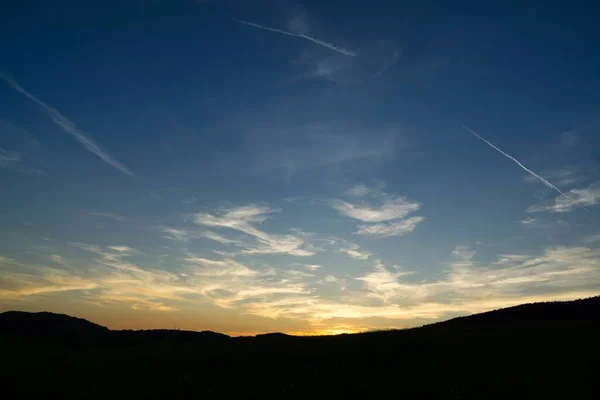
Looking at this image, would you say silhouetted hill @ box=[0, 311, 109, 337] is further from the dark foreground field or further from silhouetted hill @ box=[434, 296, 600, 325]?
silhouetted hill @ box=[434, 296, 600, 325]

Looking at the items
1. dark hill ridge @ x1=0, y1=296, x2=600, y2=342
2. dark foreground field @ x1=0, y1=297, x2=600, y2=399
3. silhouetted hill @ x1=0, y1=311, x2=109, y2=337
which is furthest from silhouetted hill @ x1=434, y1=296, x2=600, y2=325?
silhouetted hill @ x1=0, y1=311, x2=109, y2=337

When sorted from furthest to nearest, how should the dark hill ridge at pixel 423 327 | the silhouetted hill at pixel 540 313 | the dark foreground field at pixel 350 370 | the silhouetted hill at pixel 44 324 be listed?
1. the silhouetted hill at pixel 44 324
2. the silhouetted hill at pixel 540 313
3. the dark hill ridge at pixel 423 327
4. the dark foreground field at pixel 350 370

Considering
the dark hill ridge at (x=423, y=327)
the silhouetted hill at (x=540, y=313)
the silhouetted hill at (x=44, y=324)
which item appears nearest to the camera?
the dark hill ridge at (x=423, y=327)

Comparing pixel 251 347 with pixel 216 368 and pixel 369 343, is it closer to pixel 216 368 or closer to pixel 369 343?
pixel 216 368

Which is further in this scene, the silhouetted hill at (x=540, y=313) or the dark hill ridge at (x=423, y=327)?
the silhouetted hill at (x=540, y=313)

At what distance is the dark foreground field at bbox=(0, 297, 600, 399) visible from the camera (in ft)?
78.3

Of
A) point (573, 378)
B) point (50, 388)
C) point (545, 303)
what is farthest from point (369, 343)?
point (545, 303)

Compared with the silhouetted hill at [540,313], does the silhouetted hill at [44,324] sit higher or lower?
higher

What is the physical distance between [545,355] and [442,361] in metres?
6.74

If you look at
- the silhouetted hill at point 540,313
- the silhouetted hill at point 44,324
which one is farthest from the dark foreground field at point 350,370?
the silhouetted hill at point 44,324

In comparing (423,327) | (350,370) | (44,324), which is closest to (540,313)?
(423,327)

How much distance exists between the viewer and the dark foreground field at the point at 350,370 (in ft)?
78.3

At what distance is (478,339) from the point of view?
112 ft

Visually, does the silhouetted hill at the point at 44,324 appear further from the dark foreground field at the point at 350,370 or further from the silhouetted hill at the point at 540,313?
the silhouetted hill at the point at 540,313
